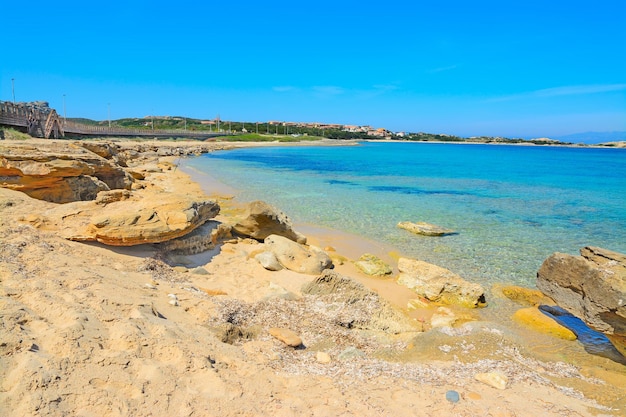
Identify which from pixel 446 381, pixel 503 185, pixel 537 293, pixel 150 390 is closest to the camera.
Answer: pixel 150 390

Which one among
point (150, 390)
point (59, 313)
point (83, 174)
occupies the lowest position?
point (150, 390)

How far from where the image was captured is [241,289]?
797 cm

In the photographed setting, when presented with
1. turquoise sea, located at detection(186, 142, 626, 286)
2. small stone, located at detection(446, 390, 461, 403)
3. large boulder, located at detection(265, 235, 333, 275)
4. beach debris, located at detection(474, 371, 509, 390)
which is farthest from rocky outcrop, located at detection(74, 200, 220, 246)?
turquoise sea, located at detection(186, 142, 626, 286)

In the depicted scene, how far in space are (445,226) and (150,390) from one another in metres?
14.8

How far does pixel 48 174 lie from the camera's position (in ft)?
34.1

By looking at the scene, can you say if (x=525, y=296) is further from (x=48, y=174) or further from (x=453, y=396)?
(x=48, y=174)

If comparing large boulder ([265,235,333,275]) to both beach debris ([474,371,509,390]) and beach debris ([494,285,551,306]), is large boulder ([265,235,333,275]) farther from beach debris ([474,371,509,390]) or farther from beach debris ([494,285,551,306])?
beach debris ([474,371,509,390])

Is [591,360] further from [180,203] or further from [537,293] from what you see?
[180,203]

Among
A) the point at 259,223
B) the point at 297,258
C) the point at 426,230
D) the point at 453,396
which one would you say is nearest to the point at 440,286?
the point at 297,258

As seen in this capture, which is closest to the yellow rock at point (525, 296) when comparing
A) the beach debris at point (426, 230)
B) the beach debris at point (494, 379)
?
the beach debris at point (494, 379)

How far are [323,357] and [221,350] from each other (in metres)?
1.50

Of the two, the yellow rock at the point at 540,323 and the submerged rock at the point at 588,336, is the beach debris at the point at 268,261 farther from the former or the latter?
the submerged rock at the point at 588,336

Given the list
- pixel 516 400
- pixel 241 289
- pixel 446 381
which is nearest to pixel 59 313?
pixel 241 289

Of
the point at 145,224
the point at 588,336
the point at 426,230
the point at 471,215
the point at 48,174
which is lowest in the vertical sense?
the point at 588,336
